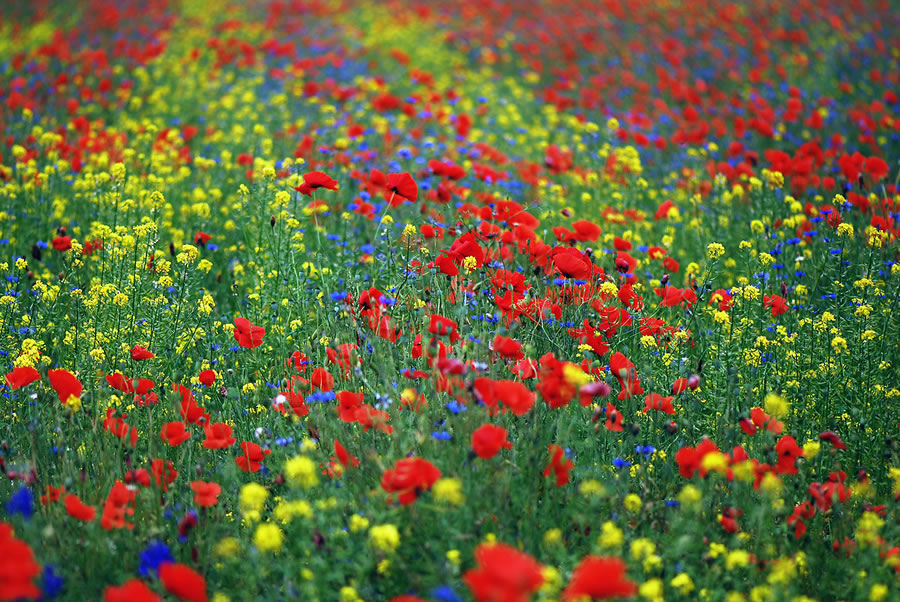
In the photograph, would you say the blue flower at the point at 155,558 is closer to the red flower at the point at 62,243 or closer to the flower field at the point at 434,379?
the flower field at the point at 434,379

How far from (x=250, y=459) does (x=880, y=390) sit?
2.58 metres

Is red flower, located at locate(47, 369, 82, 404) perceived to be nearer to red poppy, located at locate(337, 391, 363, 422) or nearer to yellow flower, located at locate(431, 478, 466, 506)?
red poppy, located at locate(337, 391, 363, 422)

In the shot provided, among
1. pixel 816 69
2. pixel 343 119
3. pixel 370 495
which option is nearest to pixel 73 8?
pixel 343 119

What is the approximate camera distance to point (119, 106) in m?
7.70

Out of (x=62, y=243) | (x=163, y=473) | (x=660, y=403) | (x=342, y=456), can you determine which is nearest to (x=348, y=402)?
(x=342, y=456)

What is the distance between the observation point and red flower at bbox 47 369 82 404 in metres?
2.48

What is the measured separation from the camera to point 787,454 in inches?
92.6

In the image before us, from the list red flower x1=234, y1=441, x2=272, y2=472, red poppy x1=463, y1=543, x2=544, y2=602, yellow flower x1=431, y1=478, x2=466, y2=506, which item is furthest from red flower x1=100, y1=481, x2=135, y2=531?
red poppy x1=463, y1=543, x2=544, y2=602

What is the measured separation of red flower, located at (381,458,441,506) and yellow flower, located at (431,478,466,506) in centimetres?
3

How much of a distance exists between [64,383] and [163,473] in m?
0.47

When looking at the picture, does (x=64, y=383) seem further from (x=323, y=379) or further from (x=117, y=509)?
(x=323, y=379)

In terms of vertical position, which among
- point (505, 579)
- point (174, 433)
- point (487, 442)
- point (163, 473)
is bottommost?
point (163, 473)

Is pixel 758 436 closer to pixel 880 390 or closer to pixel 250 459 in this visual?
pixel 880 390

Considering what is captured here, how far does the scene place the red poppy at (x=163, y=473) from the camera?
2383 mm
